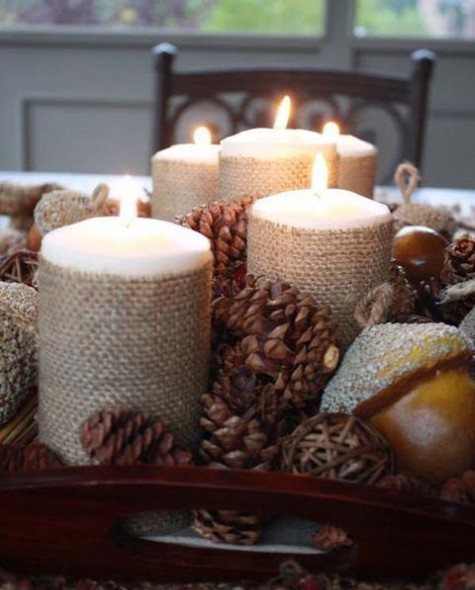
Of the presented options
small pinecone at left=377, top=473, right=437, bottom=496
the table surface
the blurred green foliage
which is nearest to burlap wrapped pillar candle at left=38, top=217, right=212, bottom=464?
small pinecone at left=377, top=473, right=437, bottom=496

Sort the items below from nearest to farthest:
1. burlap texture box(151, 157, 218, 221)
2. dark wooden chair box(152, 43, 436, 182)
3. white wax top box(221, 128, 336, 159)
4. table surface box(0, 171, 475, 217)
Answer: white wax top box(221, 128, 336, 159)
burlap texture box(151, 157, 218, 221)
table surface box(0, 171, 475, 217)
dark wooden chair box(152, 43, 436, 182)

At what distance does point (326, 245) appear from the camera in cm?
49

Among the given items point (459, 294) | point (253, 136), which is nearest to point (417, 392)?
point (459, 294)

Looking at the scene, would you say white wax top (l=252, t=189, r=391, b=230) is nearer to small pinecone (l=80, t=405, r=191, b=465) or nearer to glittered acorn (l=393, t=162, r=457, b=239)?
small pinecone (l=80, t=405, r=191, b=465)

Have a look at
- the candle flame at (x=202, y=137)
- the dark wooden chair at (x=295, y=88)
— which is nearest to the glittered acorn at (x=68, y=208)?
the candle flame at (x=202, y=137)

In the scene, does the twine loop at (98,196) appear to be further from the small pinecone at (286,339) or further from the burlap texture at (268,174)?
the small pinecone at (286,339)

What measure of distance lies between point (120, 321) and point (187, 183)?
31 cm

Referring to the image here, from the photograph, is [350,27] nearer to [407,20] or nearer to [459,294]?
[407,20]

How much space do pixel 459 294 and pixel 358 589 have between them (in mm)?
215

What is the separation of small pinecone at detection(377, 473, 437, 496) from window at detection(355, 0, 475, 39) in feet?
7.70

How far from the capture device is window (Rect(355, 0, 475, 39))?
8.45 feet

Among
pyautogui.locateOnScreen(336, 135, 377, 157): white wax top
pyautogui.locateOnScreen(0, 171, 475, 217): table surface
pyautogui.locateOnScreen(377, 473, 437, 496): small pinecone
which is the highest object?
pyautogui.locateOnScreen(336, 135, 377, 157): white wax top

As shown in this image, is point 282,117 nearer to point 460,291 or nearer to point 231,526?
point 460,291

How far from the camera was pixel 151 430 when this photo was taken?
423 mm
